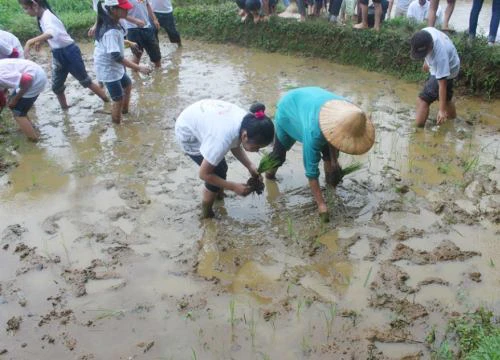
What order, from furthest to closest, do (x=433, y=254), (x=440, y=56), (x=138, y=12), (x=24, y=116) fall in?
(x=138, y=12), (x=24, y=116), (x=440, y=56), (x=433, y=254)

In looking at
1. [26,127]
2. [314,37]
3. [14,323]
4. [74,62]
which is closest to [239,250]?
[14,323]

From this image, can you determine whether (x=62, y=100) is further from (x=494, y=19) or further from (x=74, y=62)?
(x=494, y=19)

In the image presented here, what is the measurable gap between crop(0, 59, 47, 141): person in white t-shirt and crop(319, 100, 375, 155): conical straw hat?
334 cm

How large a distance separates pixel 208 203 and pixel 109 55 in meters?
2.42

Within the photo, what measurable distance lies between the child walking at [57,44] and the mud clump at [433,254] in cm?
429

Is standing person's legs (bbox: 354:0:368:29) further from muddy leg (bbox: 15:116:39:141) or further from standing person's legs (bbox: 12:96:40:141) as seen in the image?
muddy leg (bbox: 15:116:39:141)

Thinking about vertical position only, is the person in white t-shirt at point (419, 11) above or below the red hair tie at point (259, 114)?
above

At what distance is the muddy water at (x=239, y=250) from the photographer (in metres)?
2.93

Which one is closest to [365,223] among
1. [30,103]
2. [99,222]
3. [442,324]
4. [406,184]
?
[406,184]

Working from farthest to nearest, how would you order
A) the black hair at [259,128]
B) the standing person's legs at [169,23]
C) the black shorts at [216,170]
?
the standing person's legs at [169,23], the black shorts at [216,170], the black hair at [259,128]

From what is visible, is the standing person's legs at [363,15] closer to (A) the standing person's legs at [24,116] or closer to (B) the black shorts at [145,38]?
(B) the black shorts at [145,38]

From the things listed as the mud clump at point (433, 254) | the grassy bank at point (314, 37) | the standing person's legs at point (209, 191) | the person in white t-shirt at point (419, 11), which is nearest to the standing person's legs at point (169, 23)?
the grassy bank at point (314, 37)

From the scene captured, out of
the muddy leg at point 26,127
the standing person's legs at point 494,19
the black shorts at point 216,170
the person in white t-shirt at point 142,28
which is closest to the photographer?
the black shorts at point 216,170

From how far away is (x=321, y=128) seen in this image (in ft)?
11.4
